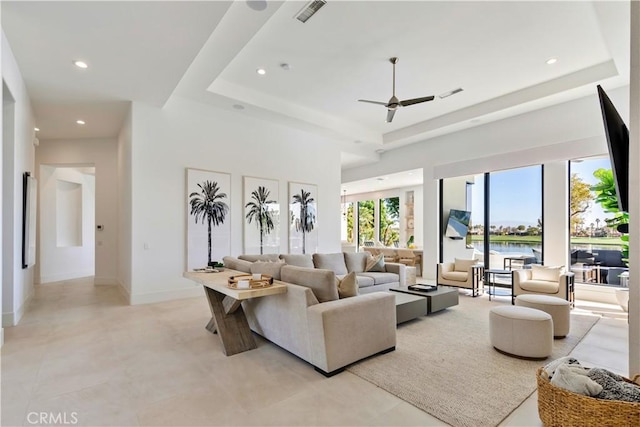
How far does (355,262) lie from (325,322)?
3.61 meters

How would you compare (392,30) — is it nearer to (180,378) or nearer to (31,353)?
(180,378)

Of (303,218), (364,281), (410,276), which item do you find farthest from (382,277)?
(303,218)

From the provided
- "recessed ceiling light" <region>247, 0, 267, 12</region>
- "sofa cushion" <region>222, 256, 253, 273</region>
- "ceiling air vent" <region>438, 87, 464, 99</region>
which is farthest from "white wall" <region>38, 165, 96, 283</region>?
"ceiling air vent" <region>438, 87, 464, 99</region>

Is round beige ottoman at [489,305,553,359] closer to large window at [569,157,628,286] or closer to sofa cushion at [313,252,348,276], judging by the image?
sofa cushion at [313,252,348,276]

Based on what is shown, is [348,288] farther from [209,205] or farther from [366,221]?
[366,221]

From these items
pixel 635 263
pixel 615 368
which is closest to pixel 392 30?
pixel 635 263

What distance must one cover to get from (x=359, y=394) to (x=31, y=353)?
330 centimetres

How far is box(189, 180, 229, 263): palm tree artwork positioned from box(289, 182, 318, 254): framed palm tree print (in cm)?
158

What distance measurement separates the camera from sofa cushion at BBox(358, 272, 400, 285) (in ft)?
18.9

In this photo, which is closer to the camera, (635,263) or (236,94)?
(635,263)

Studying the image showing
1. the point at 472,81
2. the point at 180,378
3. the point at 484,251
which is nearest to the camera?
the point at 180,378

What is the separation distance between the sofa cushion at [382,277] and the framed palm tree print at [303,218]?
6.09 feet

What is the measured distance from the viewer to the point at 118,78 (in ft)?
14.5

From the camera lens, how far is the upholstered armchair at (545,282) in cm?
498
